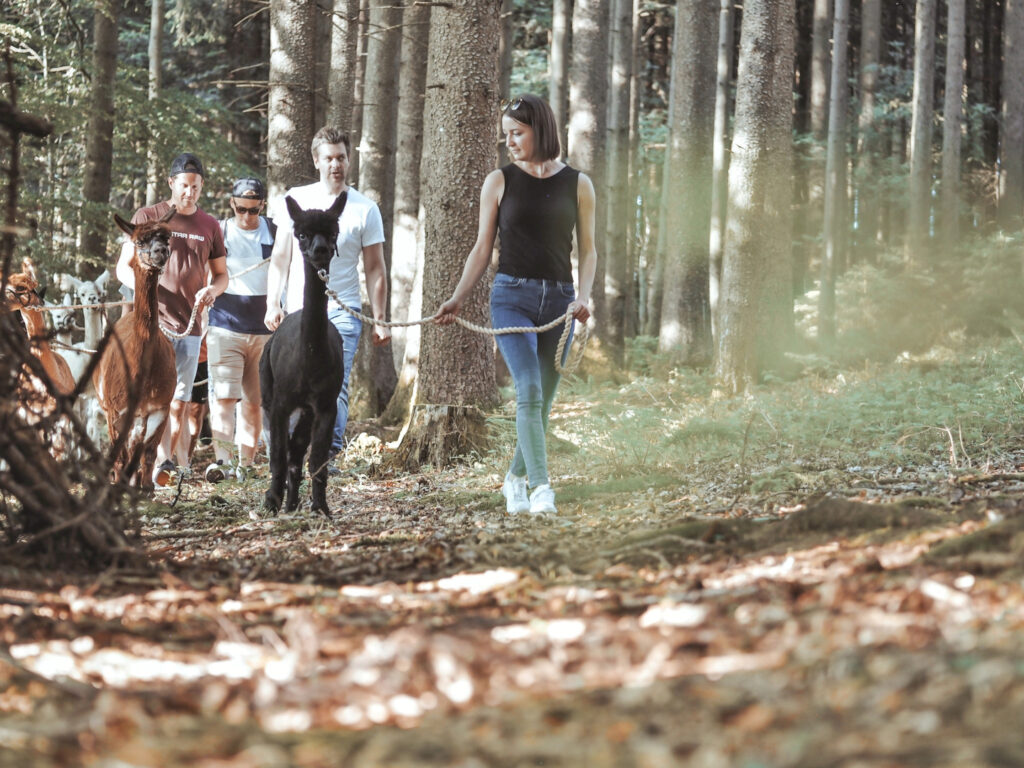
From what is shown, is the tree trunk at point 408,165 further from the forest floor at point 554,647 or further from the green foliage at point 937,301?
the forest floor at point 554,647

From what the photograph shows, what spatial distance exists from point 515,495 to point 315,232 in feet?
7.07

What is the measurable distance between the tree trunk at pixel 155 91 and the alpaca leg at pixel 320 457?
7.38 m

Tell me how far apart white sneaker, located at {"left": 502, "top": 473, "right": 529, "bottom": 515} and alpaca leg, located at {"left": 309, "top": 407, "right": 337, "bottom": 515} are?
1.19m

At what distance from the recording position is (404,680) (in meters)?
2.53

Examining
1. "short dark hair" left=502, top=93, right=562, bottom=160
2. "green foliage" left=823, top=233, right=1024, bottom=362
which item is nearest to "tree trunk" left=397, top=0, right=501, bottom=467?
"short dark hair" left=502, top=93, right=562, bottom=160

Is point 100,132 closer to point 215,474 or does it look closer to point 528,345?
point 215,474

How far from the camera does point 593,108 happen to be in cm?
1784

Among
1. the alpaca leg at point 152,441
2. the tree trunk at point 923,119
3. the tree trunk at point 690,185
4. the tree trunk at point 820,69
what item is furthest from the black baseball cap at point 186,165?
the tree trunk at point 820,69

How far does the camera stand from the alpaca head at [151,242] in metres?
7.93

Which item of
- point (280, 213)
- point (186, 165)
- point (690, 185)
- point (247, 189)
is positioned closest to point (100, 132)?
point (247, 189)

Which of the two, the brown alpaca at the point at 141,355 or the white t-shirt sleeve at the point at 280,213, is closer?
the brown alpaca at the point at 141,355

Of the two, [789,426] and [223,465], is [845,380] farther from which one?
[223,465]

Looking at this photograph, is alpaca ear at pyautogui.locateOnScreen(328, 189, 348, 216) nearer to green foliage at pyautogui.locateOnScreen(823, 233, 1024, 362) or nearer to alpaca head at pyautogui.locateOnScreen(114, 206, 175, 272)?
→ alpaca head at pyautogui.locateOnScreen(114, 206, 175, 272)

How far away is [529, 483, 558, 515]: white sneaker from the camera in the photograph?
6418mm
